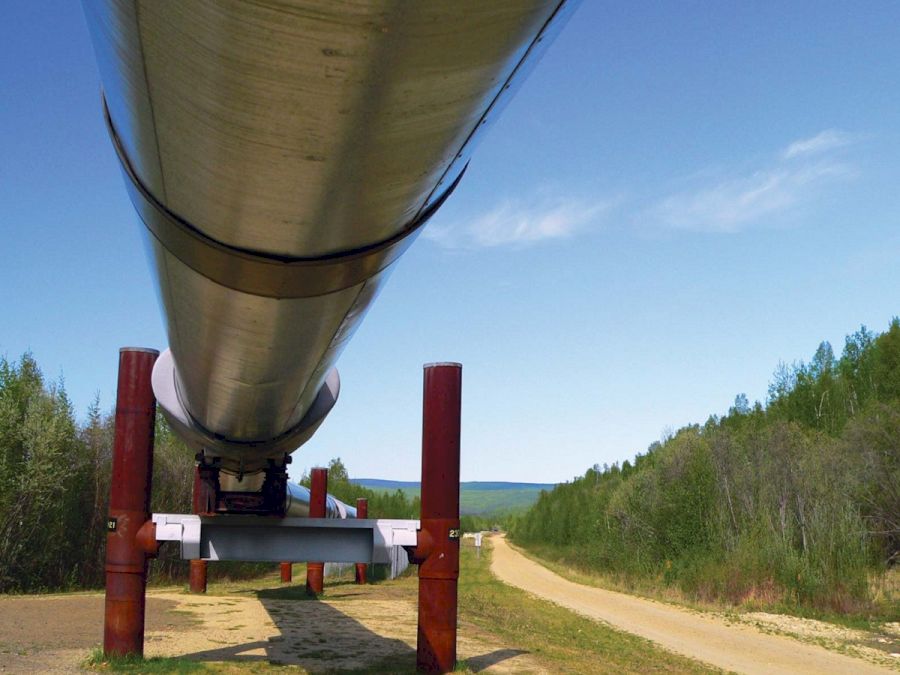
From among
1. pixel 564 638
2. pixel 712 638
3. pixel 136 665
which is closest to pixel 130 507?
pixel 136 665

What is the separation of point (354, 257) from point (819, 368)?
6315cm

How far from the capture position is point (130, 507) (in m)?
9.75

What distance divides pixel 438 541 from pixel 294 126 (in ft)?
24.1

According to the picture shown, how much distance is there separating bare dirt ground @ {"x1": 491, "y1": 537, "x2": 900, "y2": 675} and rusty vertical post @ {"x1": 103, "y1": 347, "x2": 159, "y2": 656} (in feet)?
28.1

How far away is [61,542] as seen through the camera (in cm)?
2589

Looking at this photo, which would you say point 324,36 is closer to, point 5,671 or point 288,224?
point 288,224

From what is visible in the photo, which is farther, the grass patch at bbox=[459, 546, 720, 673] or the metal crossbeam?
the grass patch at bbox=[459, 546, 720, 673]

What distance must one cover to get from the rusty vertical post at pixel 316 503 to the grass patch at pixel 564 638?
3691mm

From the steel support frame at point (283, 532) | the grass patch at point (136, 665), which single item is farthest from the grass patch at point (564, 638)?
the grass patch at point (136, 665)

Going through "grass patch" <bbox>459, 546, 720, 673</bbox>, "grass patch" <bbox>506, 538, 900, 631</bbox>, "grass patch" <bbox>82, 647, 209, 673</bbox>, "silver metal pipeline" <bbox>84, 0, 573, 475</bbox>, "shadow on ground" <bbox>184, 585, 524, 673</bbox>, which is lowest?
"grass patch" <bbox>506, 538, 900, 631</bbox>

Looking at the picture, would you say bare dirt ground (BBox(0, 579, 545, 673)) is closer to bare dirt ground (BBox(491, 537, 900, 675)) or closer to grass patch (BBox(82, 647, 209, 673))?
grass patch (BBox(82, 647, 209, 673))

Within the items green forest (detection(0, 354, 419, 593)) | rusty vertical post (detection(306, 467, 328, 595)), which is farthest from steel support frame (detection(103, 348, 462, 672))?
green forest (detection(0, 354, 419, 593))

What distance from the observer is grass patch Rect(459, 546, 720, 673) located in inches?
471

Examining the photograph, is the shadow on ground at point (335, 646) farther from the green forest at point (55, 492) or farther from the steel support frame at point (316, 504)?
the green forest at point (55, 492)
